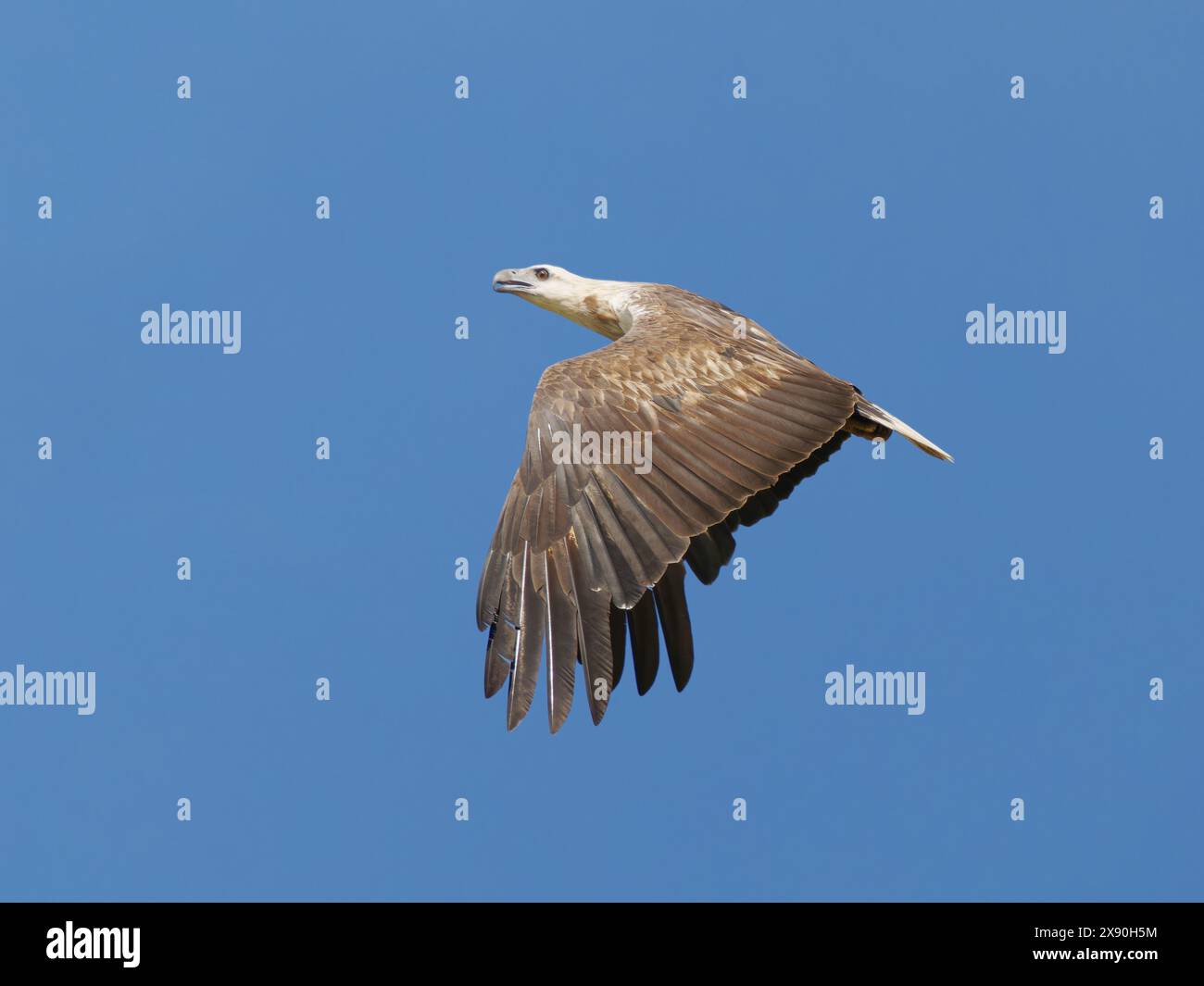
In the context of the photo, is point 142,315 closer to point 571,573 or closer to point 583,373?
point 583,373

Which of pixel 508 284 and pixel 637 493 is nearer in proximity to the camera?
pixel 637 493

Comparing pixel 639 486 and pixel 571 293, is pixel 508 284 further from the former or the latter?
pixel 639 486

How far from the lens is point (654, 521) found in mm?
12578

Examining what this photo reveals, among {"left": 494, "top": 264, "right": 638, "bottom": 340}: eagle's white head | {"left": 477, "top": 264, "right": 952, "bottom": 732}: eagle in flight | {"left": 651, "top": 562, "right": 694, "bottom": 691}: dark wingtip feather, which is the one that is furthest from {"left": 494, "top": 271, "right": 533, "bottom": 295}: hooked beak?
{"left": 651, "top": 562, "right": 694, "bottom": 691}: dark wingtip feather

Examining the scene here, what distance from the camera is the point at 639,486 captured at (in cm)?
1284

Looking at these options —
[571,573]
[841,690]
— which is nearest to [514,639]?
[571,573]

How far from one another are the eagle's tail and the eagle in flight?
0.01 meters

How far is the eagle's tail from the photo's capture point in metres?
14.4

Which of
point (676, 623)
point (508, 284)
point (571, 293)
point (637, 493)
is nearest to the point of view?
point (637, 493)

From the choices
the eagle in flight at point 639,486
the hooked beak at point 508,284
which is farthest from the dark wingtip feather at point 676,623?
the hooked beak at point 508,284

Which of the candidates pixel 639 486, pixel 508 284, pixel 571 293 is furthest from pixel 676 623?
pixel 508 284

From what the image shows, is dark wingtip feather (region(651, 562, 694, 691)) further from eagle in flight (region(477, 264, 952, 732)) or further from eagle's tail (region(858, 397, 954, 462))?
eagle's tail (region(858, 397, 954, 462))

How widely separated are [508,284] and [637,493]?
17.3ft

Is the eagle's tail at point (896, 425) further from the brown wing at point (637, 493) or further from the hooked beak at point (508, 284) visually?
the hooked beak at point (508, 284)
